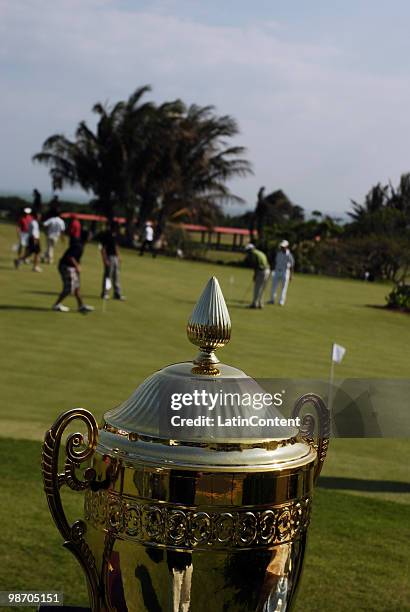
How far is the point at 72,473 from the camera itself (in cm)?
216

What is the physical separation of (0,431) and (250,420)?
610 cm

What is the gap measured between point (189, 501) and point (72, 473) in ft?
0.92

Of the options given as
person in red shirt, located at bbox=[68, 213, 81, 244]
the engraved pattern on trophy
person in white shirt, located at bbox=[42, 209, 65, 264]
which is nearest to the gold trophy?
the engraved pattern on trophy

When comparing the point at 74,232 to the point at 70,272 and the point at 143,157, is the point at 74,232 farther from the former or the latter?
the point at 143,157

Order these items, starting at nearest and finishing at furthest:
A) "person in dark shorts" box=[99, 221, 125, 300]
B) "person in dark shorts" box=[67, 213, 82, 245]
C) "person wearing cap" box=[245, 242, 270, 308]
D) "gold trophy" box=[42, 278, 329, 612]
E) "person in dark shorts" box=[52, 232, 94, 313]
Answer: "gold trophy" box=[42, 278, 329, 612]
"person in dark shorts" box=[52, 232, 94, 313]
"person in dark shorts" box=[67, 213, 82, 245]
"person in dark shorts" box=[99, 221, 125, 300]
"person wearing cap" box=[245, 242, 270, 308]

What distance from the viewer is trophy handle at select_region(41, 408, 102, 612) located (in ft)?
7.02

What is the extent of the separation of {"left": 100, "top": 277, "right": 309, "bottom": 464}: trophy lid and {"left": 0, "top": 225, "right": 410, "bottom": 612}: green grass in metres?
2.73

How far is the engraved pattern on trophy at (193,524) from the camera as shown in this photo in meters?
2.06

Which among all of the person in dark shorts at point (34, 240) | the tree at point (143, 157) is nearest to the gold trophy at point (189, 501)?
the person in dark shorts at point (34, 240)

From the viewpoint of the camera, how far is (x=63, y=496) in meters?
6.24

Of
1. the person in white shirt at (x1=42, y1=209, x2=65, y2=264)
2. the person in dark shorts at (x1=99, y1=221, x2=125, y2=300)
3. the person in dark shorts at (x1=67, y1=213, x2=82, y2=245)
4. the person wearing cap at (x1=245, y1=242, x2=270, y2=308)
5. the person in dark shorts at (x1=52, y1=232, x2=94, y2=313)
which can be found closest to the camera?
the person in dark shorts at (x1=52, y1=232, x2=94, y2=313)

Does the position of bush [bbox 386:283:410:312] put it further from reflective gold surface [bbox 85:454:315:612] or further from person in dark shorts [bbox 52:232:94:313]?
reflective gold surface [bbox 85:454:315:612]

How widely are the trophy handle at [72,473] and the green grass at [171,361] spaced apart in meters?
2.53

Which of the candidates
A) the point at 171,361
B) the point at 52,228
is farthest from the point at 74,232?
the point at 52,228
